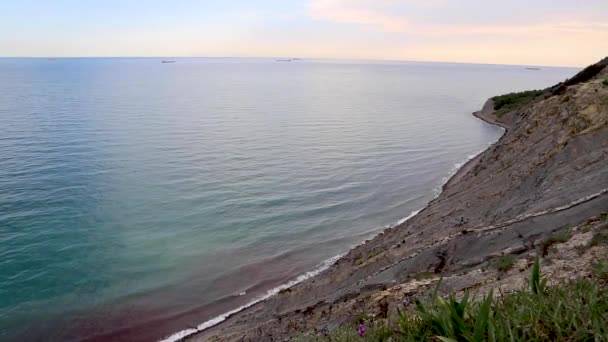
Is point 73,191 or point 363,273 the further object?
point 73,191

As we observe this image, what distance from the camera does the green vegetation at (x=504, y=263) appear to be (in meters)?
8.93

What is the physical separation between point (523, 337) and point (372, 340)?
6.09ft

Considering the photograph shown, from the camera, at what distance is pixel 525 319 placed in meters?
4.22

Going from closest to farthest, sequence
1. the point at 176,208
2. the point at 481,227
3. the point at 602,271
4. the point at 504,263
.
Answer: the point at 602,271 → the point at 504,263 → the point at 481,227 → the point at 176,208

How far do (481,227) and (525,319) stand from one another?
11.2 m

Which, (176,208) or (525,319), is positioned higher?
(525,319)

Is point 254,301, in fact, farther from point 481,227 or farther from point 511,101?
point 511,101

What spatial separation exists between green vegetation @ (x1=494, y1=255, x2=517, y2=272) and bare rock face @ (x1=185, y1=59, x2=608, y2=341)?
22 cm

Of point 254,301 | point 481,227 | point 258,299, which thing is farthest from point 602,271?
point 258,299

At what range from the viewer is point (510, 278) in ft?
26.8

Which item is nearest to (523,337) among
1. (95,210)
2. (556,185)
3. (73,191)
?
(556,185)

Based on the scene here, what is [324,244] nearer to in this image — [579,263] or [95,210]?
[95,210]

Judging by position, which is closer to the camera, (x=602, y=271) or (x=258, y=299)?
(x=602, y=271)

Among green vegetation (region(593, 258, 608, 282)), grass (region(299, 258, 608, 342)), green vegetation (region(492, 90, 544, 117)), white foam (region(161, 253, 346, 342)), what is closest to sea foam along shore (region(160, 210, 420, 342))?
white foam (region(161, 253, 346, 342))
